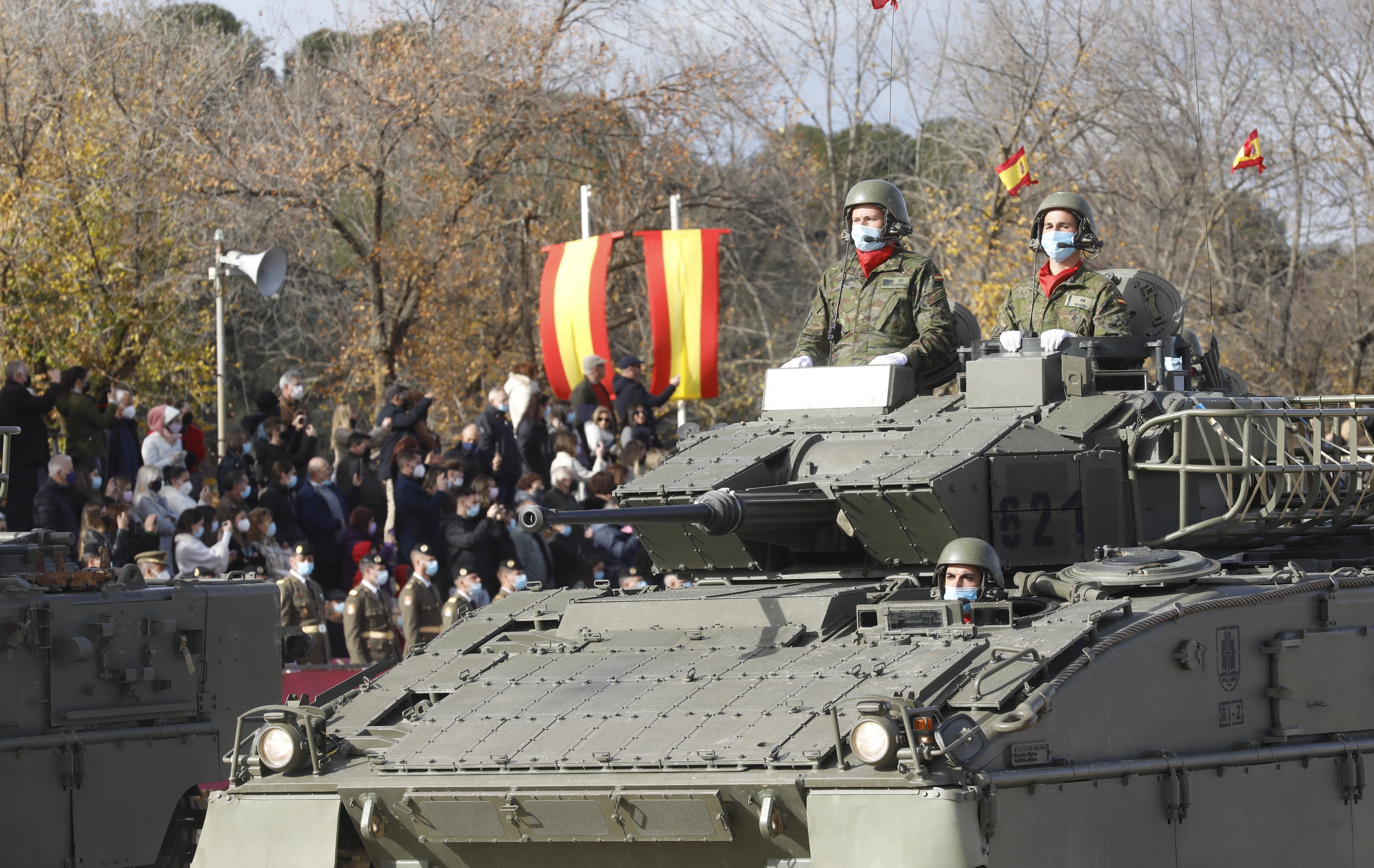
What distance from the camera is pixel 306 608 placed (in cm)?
1630

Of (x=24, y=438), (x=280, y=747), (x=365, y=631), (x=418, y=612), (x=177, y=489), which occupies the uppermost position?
(x=24, y=438)

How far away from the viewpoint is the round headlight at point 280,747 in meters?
8.95

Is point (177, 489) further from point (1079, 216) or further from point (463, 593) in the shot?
point (1079, 216)

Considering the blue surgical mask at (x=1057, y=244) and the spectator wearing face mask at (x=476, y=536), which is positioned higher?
the blue surgical mask at (x=1057, y=244)

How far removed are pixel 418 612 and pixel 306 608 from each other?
37.8 inches

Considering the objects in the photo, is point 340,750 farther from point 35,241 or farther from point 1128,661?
point 35,241

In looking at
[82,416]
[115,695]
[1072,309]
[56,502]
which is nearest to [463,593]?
[56,502]

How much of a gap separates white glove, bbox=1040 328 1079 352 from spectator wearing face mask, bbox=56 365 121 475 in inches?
428

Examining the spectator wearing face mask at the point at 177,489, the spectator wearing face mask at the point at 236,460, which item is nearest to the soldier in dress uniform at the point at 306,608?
the spectator wearing face mask at the point at 177,489

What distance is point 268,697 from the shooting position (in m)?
13.4

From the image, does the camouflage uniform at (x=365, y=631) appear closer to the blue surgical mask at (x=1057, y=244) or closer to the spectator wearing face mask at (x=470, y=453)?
the spectator wearing face mask at (x=470, y=453)

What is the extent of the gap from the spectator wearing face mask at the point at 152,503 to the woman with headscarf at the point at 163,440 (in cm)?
74

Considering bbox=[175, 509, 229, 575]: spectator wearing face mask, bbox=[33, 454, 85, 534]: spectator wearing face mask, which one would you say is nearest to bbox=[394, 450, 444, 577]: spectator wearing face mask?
bbox=[175, 509, 229, 575]: spectator wearing face mask

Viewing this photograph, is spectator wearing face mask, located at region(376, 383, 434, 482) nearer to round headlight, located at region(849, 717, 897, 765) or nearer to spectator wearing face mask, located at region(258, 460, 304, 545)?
spectator wearing face mask, located at region(258, 460, 304, 545)
